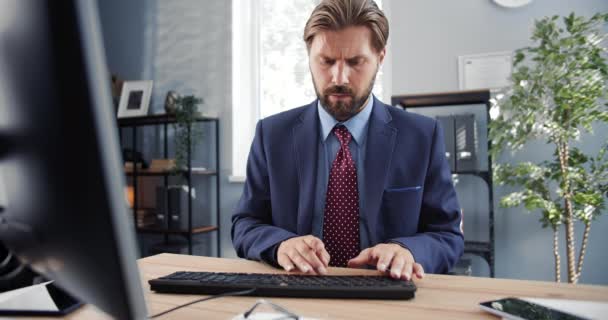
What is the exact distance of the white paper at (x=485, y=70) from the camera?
104 inches

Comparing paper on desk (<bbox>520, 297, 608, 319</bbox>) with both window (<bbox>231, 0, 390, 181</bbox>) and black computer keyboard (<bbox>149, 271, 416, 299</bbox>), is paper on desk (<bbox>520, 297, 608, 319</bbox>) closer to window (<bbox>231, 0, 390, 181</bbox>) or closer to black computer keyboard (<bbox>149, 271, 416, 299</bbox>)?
black computer keyboard (<bbox>149, 271, 416, 299</bbox>)

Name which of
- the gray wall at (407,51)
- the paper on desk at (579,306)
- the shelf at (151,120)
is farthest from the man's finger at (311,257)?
the shelf at (151,120)

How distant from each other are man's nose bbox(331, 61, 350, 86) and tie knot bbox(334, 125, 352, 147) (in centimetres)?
14

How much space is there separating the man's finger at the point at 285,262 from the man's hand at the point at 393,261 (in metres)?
0.13

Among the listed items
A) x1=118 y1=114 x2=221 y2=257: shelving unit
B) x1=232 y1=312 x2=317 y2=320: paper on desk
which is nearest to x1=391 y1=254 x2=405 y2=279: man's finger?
x1=232 y1=312 x2=317 y2=320: paper on desk

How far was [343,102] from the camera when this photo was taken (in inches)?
51.4

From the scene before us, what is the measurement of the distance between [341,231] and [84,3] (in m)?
1.07

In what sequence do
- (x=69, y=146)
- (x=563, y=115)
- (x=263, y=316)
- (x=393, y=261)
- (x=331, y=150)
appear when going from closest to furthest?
1. (x=69, y=146)
2. (x=263, y=316)
3. (x=393, y=261)
4. (x=331, y=150)
5. (x=563, y=115)

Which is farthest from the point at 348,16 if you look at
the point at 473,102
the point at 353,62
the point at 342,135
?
the point at 473,102

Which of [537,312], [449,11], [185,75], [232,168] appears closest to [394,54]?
[449,11]

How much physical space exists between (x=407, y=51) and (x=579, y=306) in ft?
8.17

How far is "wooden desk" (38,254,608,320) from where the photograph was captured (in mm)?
631

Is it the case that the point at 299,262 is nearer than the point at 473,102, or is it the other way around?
the point at 299,262

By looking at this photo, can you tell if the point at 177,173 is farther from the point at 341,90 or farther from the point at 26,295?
the point at 26,295
